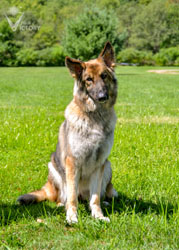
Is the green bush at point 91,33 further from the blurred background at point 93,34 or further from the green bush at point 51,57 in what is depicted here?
the green bush at point 51,57

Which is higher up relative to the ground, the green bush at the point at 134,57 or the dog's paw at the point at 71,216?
the green bush at the point at 134,57

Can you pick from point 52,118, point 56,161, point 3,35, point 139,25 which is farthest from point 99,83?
point 139,25

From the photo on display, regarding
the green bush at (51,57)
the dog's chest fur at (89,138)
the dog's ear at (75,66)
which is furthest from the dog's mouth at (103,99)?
the green bush at (51,57)

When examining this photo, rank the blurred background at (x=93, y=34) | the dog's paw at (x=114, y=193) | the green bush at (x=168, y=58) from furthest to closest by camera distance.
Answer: the green bush at (x=168, y=58), the blurred background at (x=93, y=34), the dog's paw at (x=114, y=193)

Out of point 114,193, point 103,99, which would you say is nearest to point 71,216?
point 114,193

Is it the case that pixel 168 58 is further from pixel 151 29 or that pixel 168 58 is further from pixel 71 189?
pixel 71 189

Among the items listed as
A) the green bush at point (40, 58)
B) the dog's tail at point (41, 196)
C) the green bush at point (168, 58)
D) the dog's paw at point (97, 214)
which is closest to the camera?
the dog's paw at point (97, 214)

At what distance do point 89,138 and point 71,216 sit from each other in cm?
88

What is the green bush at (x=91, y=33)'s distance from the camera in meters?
37.7

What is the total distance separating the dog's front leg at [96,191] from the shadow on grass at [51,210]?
0.12m

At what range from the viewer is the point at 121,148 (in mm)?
6254

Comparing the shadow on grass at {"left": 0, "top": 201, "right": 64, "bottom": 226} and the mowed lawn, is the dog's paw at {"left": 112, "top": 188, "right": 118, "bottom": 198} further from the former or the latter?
the shadow on grass at {"left": 0, "top": 201, "right": 64, "bottom": 226}

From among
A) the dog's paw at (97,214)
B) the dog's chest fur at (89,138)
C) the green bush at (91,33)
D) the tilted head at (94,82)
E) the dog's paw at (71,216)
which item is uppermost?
the green bush at (91,33)

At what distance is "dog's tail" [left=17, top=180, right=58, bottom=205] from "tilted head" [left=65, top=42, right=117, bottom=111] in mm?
1184
